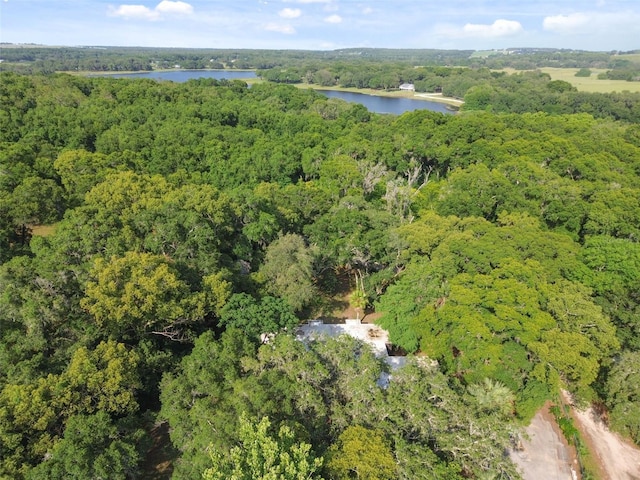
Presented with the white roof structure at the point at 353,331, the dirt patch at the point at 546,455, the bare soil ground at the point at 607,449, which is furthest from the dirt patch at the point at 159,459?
the bare soil ground at the point at 607,449

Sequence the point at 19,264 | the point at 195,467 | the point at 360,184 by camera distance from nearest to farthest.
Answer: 1. the point at 195,467
2. the point at 19,264
3. the point at 360,184

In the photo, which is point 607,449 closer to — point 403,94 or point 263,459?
point 263,459

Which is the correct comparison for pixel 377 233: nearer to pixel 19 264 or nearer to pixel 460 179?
pixel 460 179

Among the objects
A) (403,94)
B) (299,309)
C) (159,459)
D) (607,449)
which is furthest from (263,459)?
(403,94)

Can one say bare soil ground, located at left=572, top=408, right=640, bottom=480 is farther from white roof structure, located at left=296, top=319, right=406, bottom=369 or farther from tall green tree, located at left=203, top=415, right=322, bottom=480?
tall green tree, located at left=203, top=415, right=322, bottom=480

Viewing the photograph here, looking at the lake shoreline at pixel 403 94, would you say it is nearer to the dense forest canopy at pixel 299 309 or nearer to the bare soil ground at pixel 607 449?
the dense forest canopy at pixel 299 309

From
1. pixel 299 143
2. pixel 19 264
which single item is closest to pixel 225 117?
pixel 299 143

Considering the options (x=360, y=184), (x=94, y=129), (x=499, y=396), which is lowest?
(x=499, y=396)
